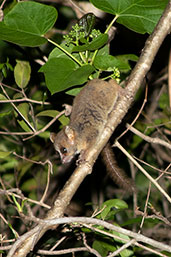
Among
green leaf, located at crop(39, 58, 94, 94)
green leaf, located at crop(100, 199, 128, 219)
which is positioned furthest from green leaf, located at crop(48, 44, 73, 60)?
green leaf, located at crop(100, 199, 128, 219)

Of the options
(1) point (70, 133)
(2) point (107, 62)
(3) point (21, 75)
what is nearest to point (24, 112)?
(3) point (21, 75)

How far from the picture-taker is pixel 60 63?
3.26 meters

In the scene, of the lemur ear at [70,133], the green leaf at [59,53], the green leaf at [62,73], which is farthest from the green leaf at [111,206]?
the green leaf at [59,53]

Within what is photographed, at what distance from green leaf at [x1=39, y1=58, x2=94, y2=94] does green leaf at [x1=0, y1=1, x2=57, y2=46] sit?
24 centimetres

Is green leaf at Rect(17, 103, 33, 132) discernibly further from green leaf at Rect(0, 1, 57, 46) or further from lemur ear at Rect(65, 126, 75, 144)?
green leaf at Rect(0, 1, 57, 46)

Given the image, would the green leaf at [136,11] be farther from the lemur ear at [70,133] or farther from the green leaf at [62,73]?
the lemur ear at [70,133]

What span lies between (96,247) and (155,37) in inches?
82.3

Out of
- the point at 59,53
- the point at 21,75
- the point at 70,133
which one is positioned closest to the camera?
the point at 59,53

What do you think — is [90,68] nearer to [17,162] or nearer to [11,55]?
[11,55]

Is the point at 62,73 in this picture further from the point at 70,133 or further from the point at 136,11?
the point at 136,11

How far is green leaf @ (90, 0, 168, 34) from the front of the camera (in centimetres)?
337

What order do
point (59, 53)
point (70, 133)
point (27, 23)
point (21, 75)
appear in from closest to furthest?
point (27, 23) < point (59, 53) < point (70, 133) < point (21, 75)

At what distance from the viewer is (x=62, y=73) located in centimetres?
322

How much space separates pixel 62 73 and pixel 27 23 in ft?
1.85
